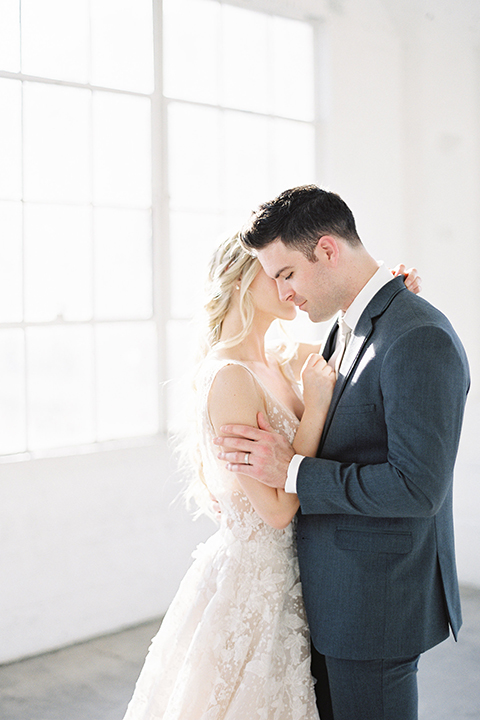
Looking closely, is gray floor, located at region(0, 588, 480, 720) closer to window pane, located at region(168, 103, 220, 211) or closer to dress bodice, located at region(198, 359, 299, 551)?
dress bodice, located at region(198, 359, 299, 551)

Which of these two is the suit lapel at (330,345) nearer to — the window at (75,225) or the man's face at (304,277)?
the man's face at (304,277)

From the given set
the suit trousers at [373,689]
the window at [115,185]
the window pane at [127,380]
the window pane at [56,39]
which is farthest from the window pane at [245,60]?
the suit trousers at [373,689]

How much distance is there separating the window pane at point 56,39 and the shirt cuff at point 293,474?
2.52 meters

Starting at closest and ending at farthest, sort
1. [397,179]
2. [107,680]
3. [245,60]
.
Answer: [107,680] < [245,60] < [397,179]

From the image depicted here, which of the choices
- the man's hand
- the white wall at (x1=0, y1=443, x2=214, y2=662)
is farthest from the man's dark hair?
the white wall at (x1=0, y1=443, x2=214, y2=662)

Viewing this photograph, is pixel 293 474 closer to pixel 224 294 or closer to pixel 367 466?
pixel 367 466

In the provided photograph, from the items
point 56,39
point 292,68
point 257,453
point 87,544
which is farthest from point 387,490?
point 292,68

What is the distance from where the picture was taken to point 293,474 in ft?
5.48

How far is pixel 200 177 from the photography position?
3.84 m

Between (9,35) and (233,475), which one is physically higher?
(9,35)

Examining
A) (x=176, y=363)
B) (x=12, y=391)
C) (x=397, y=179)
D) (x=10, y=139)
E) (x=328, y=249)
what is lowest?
(x=12, y=391)

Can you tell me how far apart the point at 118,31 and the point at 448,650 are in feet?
11.5

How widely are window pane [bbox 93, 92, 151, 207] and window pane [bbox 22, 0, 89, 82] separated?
18 cm

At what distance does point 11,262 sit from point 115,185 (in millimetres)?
678
